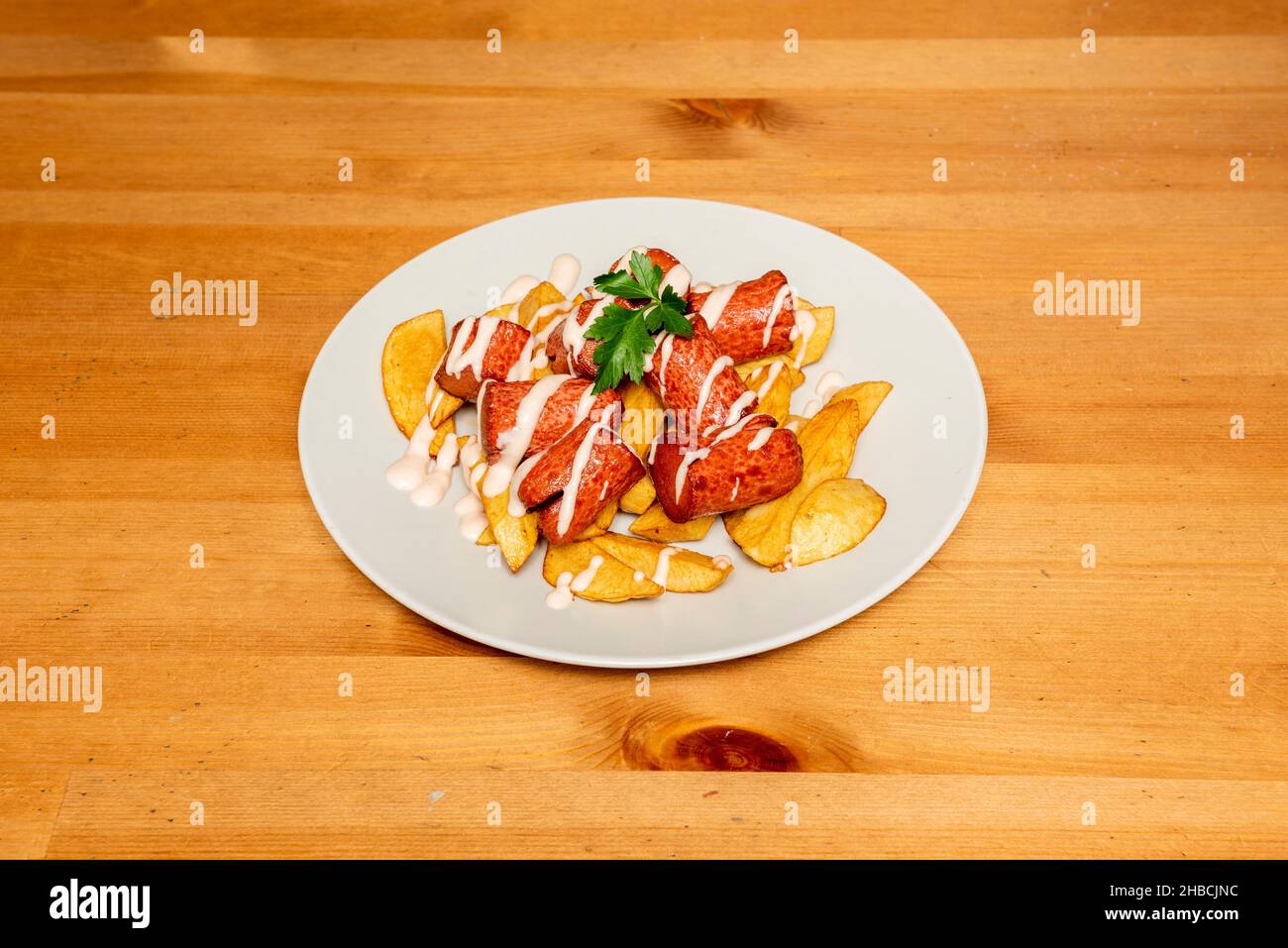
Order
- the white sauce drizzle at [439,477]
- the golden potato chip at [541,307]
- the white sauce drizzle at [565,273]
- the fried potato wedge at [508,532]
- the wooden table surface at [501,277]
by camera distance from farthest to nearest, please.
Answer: the white sauce drizzle at [565,273], the golden potato chip at [541,307], the white sauce drizzle at [439,477], the fried potato wedge at [508,532], the wooden table surface at [501,277]

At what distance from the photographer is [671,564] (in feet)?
4.95

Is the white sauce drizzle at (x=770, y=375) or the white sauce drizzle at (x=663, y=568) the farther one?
the white sauce drizzle at (x=770, y=375)

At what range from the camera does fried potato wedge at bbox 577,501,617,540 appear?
61.6 inches

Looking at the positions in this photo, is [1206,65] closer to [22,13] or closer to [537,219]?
[537,219]

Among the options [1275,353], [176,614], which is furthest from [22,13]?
[1275,353]

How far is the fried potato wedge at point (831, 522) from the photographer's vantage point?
4.98ft

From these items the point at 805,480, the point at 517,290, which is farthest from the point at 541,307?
the point at 805,480

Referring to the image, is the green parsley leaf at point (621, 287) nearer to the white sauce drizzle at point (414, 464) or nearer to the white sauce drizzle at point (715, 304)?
the white sauce drizzle at point (715, 304)

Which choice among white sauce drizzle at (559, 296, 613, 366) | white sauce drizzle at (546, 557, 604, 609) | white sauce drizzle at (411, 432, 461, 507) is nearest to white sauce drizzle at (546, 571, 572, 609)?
white sauce drizzle at (546, 557, 604, 609)

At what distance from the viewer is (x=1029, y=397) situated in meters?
1.90

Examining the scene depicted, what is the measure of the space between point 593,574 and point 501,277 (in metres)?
0.68

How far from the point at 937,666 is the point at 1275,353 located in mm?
943

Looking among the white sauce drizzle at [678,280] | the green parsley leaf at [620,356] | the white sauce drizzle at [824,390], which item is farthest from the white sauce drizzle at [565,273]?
the white sauce drizzle at [824,390]

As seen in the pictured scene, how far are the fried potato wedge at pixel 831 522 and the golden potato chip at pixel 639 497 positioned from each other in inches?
8.2
